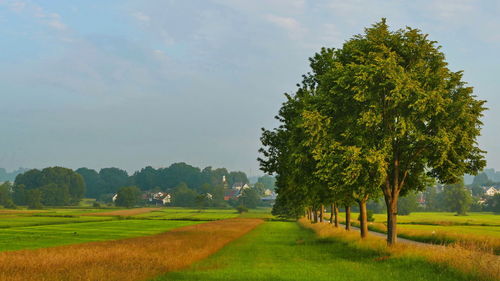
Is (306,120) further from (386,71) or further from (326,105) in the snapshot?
(386,71)

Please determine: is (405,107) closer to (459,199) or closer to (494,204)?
(459,199)

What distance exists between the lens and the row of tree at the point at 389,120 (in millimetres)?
30188

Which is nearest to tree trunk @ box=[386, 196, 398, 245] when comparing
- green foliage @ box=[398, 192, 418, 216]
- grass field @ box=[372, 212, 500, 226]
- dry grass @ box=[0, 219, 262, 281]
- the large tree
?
the large tree

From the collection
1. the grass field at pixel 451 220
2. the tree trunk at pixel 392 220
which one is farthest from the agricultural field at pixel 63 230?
the grass field at pixel 451 220

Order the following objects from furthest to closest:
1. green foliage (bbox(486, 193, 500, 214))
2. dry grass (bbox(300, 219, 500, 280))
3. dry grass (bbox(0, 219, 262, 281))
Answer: green foliage (bbox(486, 193, 500, 214)), dry grass (bbox(0, 219, 262, 281)), dry grass (bbox(300, 219, 500, 280))

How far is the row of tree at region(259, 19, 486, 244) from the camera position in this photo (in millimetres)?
30188

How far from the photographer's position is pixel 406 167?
3444cm

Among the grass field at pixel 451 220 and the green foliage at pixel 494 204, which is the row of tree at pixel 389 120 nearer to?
the grass field at pixel 451 220

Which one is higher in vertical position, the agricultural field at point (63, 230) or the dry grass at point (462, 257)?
the dry grass at point (462, 257)

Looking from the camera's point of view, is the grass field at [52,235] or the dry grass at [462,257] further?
the grass field at [52,235]

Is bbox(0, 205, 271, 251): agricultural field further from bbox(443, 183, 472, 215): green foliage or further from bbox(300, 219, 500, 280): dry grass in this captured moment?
bbox(443, 183, 472, 215): green foliage

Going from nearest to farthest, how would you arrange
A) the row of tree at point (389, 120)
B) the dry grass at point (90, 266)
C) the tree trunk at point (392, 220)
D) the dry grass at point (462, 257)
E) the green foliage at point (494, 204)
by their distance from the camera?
the dry grass at point (462, 257)
the dry grass at point (90, 266)
the row of tree at point (389, 120)
the tree trunk at point (392, 220)
the green foliage at point (494, 204)

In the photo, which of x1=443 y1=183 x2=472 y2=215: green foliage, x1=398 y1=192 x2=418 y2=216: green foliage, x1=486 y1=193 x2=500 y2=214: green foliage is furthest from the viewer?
x1=486 y1=193 x2=500 y2=214: green foliage

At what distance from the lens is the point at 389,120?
32.5 m
